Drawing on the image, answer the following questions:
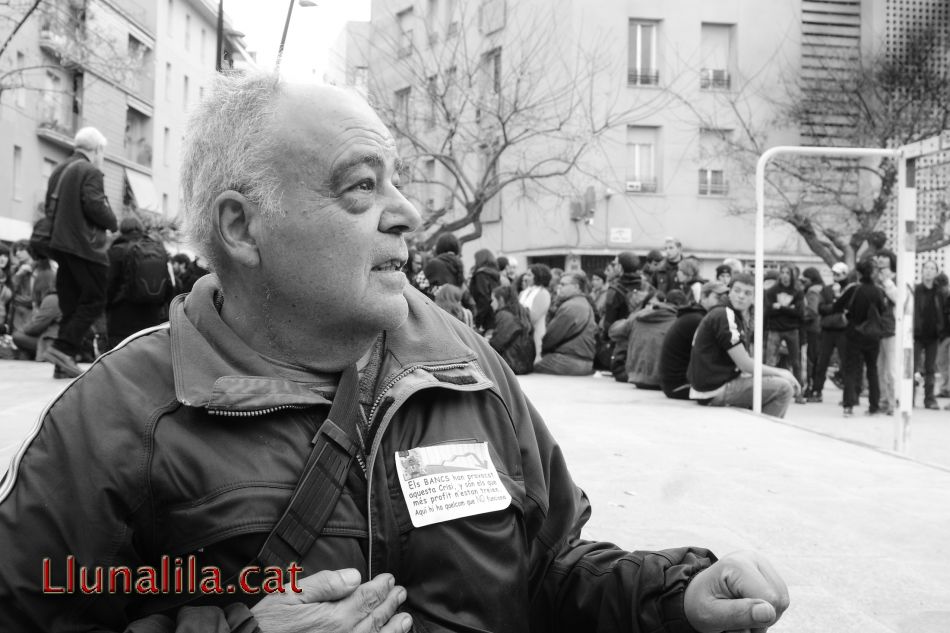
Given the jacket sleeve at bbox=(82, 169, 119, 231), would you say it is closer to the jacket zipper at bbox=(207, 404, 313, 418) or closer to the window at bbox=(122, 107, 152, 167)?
the jacket zipper at bbox=(207, 404, 313, 418)

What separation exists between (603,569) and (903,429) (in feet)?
21.2

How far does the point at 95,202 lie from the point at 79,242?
360 mm

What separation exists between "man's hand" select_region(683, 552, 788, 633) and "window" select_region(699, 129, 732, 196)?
2676 centimetres

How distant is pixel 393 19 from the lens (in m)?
30.2

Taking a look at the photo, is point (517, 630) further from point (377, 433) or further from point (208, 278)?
point (208, 278)

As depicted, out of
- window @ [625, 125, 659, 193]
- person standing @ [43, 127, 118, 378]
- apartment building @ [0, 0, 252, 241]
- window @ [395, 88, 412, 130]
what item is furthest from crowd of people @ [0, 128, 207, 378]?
window @ [625, 125, 659, 193]

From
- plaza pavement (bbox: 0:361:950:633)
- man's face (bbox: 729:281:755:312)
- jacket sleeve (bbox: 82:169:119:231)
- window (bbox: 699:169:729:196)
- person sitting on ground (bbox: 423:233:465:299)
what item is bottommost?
plaza pavement (bbox: 0:361:950:633)

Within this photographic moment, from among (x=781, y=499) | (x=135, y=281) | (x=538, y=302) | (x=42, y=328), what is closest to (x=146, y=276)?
(x=135, y=281)

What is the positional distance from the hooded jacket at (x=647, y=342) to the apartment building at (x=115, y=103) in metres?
13.7

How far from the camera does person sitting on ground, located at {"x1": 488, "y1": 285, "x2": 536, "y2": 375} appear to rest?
1273 centimetres

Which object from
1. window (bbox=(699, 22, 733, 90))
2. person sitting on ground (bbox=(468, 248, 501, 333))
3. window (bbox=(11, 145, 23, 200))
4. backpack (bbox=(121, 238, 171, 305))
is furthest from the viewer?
window (bbox=(11, 145, 23, 200))

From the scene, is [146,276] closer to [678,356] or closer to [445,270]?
[445,270]

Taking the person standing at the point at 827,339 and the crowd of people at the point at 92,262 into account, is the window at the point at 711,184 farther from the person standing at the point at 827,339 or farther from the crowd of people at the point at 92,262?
the crowd of people at the point at 92,262

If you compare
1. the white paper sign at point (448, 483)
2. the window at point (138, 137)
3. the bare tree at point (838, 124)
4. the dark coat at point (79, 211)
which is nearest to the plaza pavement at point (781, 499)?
the white paper sign at point (448, 483)
